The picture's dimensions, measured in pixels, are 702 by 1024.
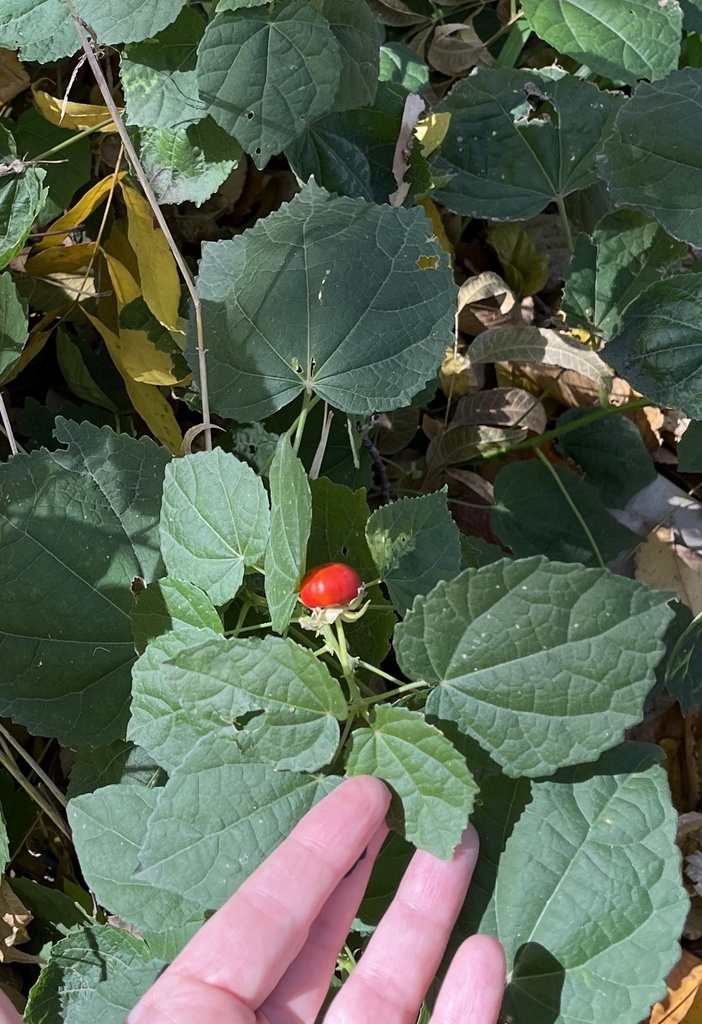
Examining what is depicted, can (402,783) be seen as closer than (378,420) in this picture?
Yes

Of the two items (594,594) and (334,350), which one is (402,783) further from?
(334,350)

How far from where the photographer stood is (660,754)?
38.5 inches

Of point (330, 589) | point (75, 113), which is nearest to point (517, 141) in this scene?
point (75, 113)

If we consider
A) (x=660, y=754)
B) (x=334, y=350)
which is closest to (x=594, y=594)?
(x=660, y=754)

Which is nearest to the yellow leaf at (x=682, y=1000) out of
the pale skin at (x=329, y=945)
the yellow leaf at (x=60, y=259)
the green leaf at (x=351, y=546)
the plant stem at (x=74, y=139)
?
the pale skin at (x=329, y=945)

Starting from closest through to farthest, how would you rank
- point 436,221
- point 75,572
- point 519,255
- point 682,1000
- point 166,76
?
point 75,572
point 166,76
point 682,1000
point 436,221
point 519,255

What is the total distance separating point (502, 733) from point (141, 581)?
1.57 ft

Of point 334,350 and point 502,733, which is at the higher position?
point 334,350

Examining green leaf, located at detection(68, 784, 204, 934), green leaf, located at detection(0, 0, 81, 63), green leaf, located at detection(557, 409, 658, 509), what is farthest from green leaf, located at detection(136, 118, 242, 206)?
green leaf, located at detection(68, 784, 204, 934)

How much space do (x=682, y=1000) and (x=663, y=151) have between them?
3.89ft

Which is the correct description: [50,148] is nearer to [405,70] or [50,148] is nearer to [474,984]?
[405,70]

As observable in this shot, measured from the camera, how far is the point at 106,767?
1.04 m

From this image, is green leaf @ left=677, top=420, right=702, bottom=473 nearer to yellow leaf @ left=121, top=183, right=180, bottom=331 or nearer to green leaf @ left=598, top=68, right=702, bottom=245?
green leaf @ left=598, top=68, right=702, bottom=245

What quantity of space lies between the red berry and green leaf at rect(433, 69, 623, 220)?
2.42 feet
